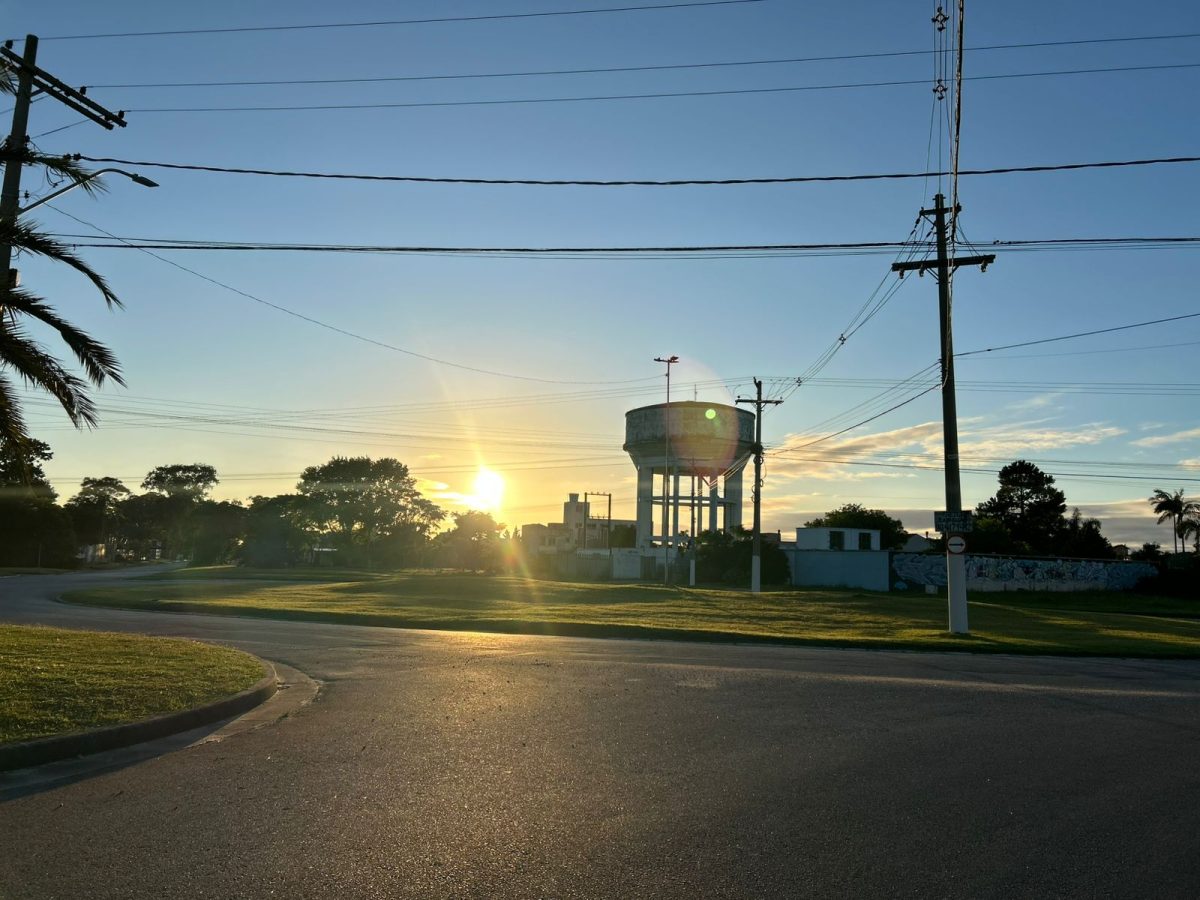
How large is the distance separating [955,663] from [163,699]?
1182cm

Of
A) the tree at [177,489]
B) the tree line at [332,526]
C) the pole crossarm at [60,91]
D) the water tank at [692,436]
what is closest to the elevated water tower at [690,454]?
the water tank at [692,436]

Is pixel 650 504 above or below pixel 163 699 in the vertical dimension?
above

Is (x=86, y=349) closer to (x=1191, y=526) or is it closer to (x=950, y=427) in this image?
(x=950, y=427)

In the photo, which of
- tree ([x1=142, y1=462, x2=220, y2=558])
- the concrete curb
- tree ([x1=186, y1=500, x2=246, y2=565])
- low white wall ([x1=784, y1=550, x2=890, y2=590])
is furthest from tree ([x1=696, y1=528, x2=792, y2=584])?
tree ([x1=142, y1=462, x2=220, y2=558])

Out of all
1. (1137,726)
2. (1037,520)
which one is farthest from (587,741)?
(1037,520)

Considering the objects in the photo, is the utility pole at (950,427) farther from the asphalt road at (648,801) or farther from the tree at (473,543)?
the tree at (473,543)

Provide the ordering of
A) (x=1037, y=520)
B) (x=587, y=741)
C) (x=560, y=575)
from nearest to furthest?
(x=587, y=741) < (x=560, y=575) < (x=1037, y=520)

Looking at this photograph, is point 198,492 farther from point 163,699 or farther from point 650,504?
point 163,699

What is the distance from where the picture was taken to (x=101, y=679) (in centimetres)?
1014

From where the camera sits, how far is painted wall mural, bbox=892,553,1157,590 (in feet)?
168

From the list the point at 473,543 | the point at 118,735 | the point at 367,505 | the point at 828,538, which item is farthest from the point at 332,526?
the point at 118,735

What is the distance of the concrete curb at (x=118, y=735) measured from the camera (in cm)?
707

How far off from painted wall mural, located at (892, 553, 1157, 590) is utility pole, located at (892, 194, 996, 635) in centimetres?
2940

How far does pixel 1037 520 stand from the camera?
90750mm
